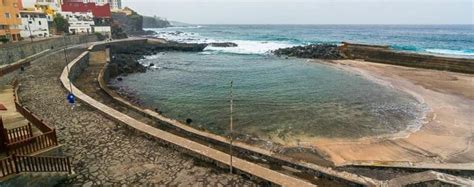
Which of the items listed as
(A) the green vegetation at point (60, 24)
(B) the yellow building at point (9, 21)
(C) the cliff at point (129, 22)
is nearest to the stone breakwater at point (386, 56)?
(B) the yellow building at point (9, 21)

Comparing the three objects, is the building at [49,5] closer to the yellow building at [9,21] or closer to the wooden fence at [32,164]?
the yellow building at [9,21]

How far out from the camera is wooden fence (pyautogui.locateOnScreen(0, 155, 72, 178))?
21.4ft

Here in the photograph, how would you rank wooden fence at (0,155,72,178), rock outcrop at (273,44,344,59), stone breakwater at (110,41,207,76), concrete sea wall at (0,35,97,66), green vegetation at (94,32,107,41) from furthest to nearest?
1. green vegetation at (94,32,107,41)
2. rock outcrop at (273,44,344,59)
3. stone breakwater at (110,41,207,76)
4. concrete sea wall at (0,35,97,66)
5. wooden fence at (0,155,72,178)

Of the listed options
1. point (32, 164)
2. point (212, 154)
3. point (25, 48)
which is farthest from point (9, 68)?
point (212, 154)

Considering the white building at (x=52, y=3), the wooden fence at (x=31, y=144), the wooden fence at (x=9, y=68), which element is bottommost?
the wooden fence at (x=31, y=144)

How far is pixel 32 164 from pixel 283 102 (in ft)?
46.7

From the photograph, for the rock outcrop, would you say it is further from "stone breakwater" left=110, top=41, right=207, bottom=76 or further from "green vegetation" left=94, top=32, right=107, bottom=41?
"green vegetation" left=94, top=32, right=107, bottom=41

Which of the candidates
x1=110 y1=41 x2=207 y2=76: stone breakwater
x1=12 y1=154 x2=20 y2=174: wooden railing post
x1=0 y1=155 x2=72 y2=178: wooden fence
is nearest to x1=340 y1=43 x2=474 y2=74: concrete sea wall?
x1=110 y1=41 x2=207 y2=76: stone breakwater

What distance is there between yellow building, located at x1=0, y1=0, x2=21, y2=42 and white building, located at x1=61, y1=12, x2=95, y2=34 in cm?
1962

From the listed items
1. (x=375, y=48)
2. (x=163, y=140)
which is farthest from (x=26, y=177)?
(x=375, y=48)

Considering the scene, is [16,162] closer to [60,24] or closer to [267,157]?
[267,157]

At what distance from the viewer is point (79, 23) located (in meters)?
57.3

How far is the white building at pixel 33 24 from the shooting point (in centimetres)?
4003

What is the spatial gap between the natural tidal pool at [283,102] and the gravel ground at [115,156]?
4636 millimetres
